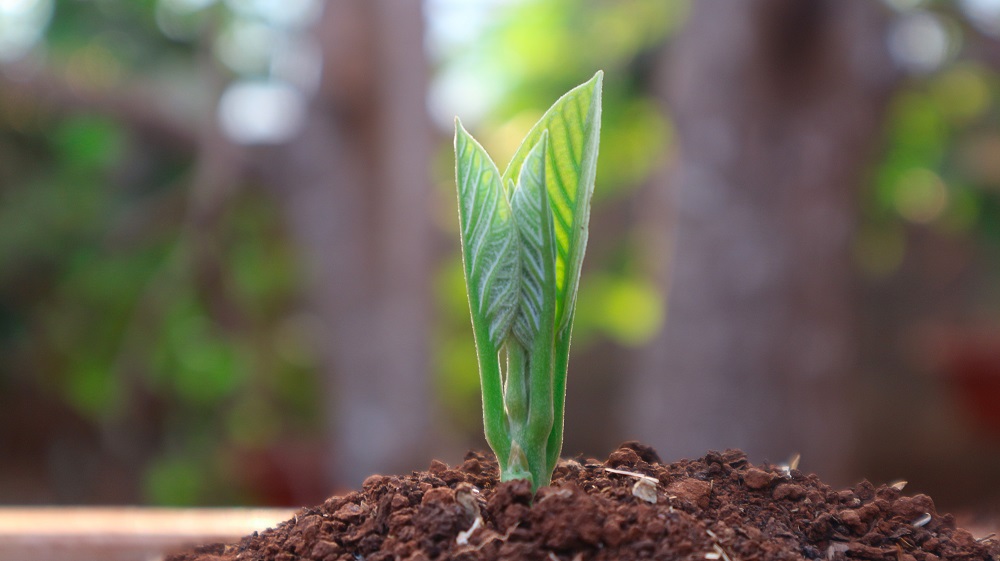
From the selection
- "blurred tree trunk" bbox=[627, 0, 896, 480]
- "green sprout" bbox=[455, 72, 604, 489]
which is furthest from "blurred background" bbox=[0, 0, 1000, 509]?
"green sprout" bbox=[455, 72, 604, 489]

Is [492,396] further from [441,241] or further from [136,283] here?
[441,241]

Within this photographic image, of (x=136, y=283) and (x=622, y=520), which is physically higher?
(x=136, y=283)

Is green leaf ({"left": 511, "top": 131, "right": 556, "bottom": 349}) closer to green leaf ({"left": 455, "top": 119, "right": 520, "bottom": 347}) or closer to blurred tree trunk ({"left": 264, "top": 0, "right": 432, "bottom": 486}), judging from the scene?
green leaf ({"left": 455, "top": 119, "right": 520, "bottom": 347})

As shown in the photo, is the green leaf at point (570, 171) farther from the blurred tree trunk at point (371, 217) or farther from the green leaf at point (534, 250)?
the blurred tree trunk at point (371, 217)

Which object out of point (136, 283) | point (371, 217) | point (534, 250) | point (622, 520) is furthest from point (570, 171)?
point (136, 283)

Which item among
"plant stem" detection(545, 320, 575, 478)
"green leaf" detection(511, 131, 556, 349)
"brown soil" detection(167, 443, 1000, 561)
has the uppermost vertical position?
"green leaf" detection(511, 131, 556, 349)

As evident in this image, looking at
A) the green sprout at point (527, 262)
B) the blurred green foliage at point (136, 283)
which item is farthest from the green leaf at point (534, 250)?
the blurred green foliage at point (136, 283)

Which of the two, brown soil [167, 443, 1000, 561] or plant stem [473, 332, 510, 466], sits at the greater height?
plant stem [473, 332, 510, 466]

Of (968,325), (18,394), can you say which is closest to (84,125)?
(18,394)
